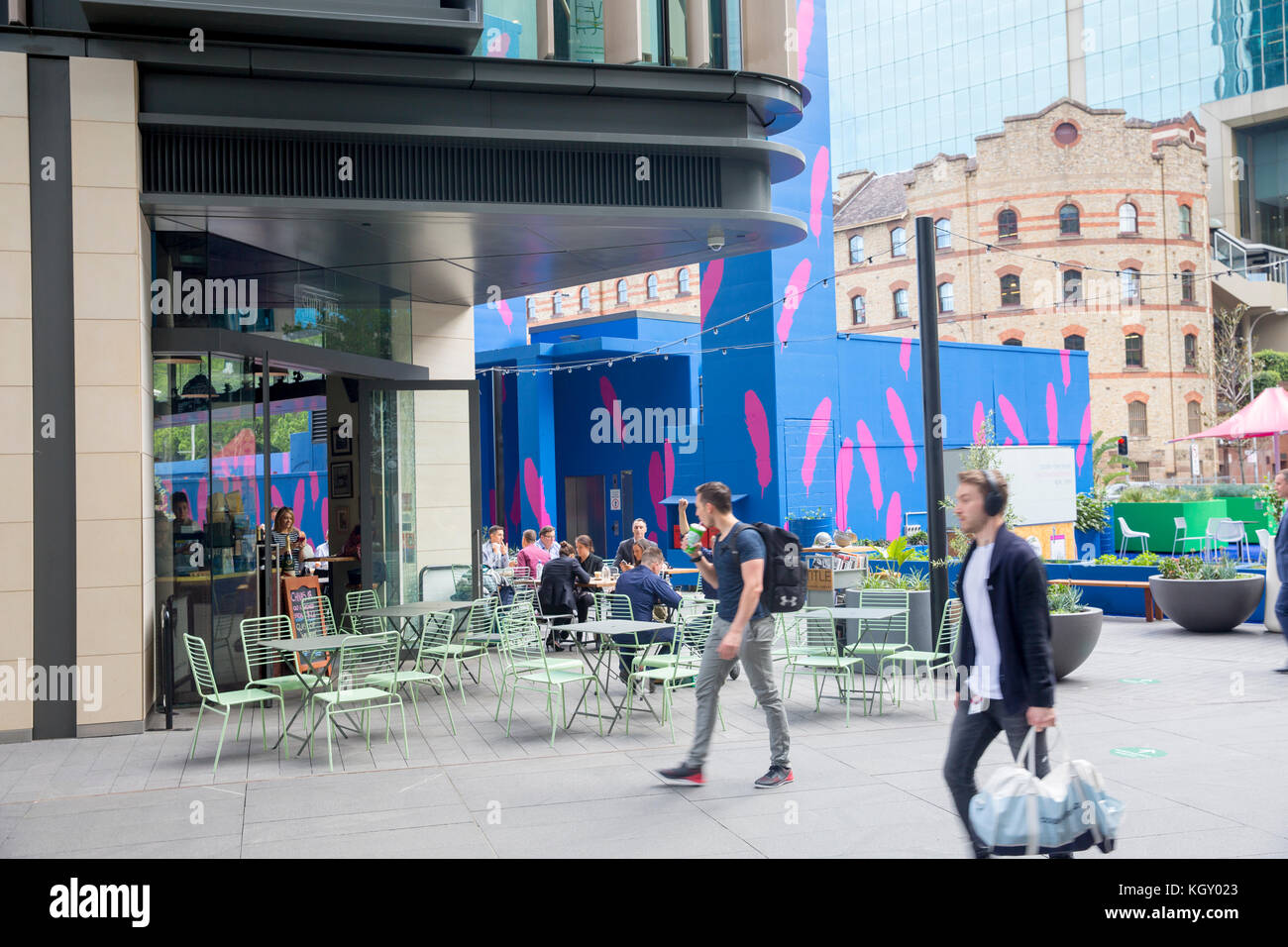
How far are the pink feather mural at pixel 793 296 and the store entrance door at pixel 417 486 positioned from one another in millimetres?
9444

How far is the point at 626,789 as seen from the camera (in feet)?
21.6

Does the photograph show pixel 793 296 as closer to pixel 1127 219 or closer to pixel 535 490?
pixel 535 490

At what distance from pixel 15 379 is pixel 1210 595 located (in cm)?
1214

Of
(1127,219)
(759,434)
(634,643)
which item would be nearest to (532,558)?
(634,643)

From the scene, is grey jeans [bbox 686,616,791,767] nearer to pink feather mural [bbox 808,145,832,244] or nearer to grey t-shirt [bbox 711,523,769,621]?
grey t-shirt [bbox 711,523,769,621]

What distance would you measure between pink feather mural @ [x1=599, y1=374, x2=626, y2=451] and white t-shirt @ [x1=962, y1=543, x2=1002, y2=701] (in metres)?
20.3

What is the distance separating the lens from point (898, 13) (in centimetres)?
6425

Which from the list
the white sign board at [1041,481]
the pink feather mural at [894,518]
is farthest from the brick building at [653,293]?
the white sign board at [1041,481]

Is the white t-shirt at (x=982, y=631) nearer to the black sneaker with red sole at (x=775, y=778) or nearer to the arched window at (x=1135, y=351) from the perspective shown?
the black sneaker with red sole at (x=775, y=778)

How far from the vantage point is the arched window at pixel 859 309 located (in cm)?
4731

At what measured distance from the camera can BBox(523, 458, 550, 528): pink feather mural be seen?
24.2 meters
